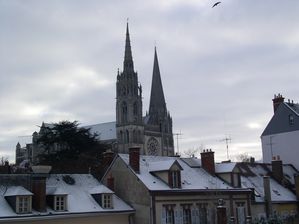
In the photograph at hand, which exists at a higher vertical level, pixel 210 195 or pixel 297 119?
pixel 297 119

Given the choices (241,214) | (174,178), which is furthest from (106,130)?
(174,178)

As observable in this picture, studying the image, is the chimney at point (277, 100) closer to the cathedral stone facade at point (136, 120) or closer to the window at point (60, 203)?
the window at point (60, 203)

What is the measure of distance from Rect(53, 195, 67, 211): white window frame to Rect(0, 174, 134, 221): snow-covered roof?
0.27 m

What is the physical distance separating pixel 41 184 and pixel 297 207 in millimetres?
28632


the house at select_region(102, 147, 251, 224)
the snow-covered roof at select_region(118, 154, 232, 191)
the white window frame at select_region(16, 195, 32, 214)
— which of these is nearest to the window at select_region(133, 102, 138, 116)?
the snow-covered roof at select_region(118, 154, 232, 191)

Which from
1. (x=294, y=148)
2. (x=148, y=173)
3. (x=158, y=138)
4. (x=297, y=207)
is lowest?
(x=297, y=207)

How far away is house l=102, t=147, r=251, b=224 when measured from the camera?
3688cm

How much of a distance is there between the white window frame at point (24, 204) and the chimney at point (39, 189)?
95 centimetres

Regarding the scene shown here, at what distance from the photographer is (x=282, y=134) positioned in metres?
60.3

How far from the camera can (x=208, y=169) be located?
45469 mm

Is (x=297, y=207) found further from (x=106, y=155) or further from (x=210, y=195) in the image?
(x=106, y=155)

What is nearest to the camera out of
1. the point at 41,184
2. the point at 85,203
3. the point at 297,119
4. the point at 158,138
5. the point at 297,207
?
the point at 41,184

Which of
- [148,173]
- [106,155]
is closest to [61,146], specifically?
[106,155]

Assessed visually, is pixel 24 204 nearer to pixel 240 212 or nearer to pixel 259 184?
pixel 240 212
